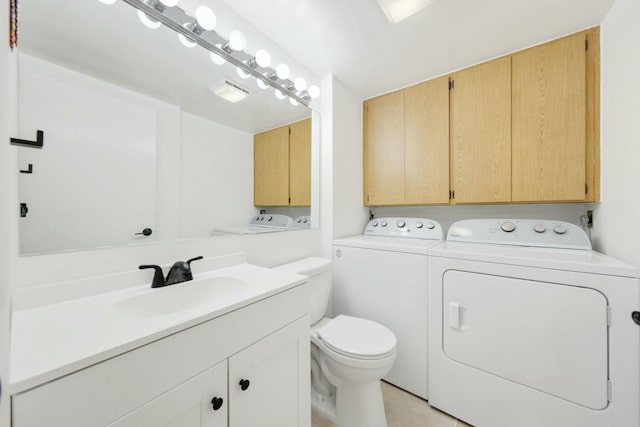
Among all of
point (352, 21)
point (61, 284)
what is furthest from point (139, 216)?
point (352, 21)

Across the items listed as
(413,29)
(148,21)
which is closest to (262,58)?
(148,21)

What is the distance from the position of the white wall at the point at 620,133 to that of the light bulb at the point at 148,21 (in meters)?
2.12

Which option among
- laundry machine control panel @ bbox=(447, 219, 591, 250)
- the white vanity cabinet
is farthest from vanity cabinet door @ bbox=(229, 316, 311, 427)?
laundry machine control panel @ bbox=(447, 219, 591, 250)

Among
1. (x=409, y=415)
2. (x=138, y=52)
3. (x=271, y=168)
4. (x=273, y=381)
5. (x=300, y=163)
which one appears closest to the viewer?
(x=273, y=381)

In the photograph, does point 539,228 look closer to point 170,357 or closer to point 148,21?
point 170,357

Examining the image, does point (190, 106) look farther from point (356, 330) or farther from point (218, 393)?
point (356, 330)

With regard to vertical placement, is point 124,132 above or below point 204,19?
below

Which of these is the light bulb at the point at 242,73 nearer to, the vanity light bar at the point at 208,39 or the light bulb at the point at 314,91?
the vanity light bar at the point at 208,39

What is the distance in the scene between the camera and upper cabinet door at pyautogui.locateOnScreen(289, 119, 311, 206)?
1.78 meters

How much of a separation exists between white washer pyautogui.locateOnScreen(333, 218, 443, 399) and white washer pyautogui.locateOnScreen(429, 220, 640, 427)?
8 centimetres

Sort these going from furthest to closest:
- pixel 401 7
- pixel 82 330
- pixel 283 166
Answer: pixel 283 166
pixel 401 7
pixel 82 330

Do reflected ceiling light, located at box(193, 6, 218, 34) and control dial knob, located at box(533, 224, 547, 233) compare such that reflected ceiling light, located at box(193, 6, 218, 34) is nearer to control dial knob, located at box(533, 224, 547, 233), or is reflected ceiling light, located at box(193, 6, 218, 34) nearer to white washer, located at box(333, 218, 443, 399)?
white washer, located at box(333, 218, 443, 399)

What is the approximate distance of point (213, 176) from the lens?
4.20 feet

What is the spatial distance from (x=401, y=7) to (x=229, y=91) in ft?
3.45
